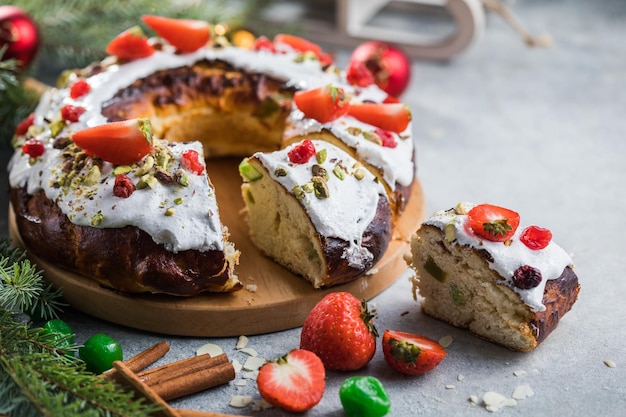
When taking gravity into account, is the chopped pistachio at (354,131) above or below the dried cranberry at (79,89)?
above

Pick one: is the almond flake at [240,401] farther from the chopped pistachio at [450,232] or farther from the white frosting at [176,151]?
the chopped pistachio at [450,232]

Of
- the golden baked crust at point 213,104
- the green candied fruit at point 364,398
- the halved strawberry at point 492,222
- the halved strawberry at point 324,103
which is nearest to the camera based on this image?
the green candied fruit at point 364,398

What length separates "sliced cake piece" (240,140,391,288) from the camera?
4.21 meters

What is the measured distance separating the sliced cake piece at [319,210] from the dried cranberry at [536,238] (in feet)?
2.35

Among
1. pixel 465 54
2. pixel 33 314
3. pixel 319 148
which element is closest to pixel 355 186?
pixel 319 148

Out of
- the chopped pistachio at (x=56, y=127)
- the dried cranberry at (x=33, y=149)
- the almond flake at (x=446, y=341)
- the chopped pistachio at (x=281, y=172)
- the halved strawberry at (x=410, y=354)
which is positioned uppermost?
the chopped pistachio at (x=281, y=172)

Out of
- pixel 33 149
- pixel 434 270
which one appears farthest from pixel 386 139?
pixel 33 149

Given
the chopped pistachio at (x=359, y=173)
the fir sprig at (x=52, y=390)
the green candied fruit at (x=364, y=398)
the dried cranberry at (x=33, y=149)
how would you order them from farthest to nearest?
the dried cranberry at (x=33, y=149) < the chopped pistachio at (x=359, y=173) < the green candied fruit at (x=364, y=398) < the fir sprig at (x=52, y=390)

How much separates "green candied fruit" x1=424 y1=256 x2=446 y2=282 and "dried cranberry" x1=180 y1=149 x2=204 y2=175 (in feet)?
3.83

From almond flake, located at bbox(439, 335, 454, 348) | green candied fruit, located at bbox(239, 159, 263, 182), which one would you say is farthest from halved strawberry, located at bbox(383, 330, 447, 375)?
green candied fruit, located at bbox(239, 159, 263, 182)

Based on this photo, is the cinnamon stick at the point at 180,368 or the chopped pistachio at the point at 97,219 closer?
the cinnamon stick at the point at 180,368

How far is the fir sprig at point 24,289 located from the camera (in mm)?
3887

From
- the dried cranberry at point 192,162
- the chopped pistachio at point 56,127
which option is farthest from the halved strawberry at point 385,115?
the chopped pistachio at point 56,127

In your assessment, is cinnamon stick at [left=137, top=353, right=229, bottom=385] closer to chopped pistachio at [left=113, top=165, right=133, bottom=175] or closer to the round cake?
the round cake
